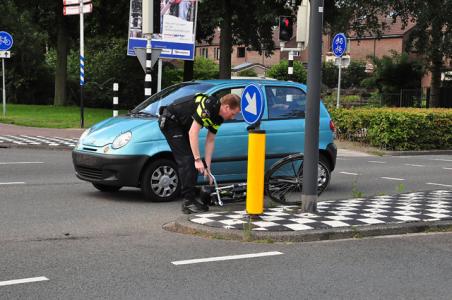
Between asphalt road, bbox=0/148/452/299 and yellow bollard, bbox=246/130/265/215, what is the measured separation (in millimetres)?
784

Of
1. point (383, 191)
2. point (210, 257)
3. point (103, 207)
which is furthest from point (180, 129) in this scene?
point (383, 191)

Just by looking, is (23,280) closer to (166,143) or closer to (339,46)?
(166,143)

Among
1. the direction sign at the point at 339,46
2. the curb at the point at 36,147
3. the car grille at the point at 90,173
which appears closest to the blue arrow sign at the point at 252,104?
the car grille at the point at 90,173

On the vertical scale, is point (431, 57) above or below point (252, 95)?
above

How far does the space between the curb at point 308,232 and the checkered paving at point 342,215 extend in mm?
114

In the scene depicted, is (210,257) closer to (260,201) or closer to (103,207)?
(260,201)

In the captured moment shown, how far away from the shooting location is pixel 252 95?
293 inches

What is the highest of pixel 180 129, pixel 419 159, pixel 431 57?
pixel 431 57

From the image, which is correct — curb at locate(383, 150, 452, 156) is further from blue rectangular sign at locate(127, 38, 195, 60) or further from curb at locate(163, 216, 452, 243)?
curb at locate(163, 216, 452, 243)

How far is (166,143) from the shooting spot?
336 inches

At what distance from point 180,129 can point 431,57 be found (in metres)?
27.7

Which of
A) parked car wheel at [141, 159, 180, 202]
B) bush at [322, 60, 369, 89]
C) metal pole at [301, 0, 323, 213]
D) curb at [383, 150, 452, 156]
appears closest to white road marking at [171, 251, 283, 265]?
metal pole at [301, 0, 323, 213]

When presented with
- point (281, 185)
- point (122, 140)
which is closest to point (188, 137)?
point (122, 140)

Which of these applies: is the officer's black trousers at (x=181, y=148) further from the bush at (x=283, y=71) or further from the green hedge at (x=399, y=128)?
the bush at (x=283, y=71)
